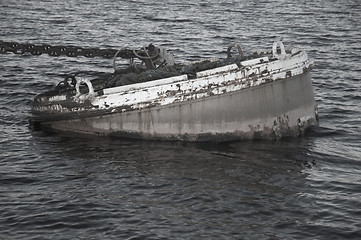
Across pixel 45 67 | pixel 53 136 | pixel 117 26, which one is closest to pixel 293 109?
pixel 53 136

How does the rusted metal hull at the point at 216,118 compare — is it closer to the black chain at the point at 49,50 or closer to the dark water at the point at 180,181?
the dark water at the point at 180,181

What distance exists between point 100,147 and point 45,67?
7.98m

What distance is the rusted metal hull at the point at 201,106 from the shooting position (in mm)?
11562

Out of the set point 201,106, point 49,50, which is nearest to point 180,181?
point 201,106

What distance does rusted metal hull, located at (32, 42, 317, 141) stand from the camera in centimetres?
1156

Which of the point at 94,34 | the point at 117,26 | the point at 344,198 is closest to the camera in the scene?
the point at 344,198

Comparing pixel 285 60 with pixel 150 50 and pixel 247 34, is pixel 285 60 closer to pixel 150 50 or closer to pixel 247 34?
pixel 150 50

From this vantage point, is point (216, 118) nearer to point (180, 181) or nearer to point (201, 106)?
point (201, 106)

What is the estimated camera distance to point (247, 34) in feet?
81.9

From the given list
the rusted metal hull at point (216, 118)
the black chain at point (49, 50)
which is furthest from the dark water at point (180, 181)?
the black chain at point (49, 50)

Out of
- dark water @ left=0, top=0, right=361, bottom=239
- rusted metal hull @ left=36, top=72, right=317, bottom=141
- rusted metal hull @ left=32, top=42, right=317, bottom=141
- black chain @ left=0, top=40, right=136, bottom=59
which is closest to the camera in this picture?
dark water @ left=0, top=0, right=361, bottom=239

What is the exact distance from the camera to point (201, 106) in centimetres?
1170

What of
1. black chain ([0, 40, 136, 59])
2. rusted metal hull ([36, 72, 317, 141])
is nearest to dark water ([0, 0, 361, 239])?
rusted metal hull ([36, 72, 317, 141])

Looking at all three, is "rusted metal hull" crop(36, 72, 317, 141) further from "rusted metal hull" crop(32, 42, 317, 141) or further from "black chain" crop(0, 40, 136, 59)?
"black chain" crop(0, 40, 136, 59)
